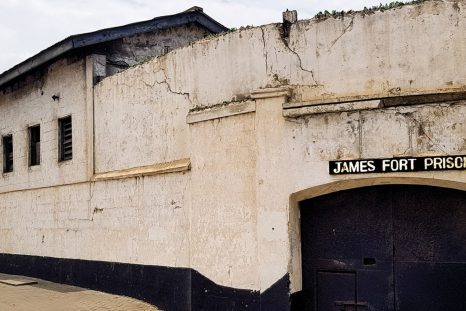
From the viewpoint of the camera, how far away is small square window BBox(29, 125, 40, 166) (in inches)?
567

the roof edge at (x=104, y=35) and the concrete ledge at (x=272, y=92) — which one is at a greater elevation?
the roof edge at (x=104, y=35)

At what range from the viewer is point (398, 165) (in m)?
7.07

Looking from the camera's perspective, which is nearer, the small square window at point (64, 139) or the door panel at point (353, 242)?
the door panel at point (353, 242)

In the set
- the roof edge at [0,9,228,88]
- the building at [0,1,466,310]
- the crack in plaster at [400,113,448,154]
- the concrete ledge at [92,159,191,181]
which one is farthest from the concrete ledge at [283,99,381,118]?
the roof edge at [0,9,228,88]

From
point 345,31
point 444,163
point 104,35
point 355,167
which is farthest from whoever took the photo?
point 104,35

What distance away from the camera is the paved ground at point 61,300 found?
995 cm

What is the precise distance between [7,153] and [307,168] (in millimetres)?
10834

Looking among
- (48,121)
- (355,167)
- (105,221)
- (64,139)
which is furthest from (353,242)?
(48,121)

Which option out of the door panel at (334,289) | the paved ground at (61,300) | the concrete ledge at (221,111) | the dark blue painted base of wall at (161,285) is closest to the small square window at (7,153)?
the dark blue painted base of wall at (161,285)

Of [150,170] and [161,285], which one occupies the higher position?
[150,170]

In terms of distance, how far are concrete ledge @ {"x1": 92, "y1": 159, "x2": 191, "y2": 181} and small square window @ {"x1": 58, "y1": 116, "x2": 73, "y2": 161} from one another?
1622mm

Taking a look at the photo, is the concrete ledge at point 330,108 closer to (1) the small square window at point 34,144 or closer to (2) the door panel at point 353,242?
(2) the door panel at point 353,242

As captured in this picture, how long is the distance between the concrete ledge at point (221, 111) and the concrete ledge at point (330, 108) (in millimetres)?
631

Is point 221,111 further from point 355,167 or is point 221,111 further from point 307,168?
point 355,167
